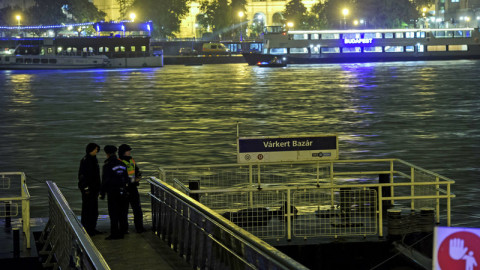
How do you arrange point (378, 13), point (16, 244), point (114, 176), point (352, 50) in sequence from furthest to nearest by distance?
point (378, 13) < point (352, 50) < point (114, 176) < point (16, 244)

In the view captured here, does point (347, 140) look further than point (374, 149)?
Yes

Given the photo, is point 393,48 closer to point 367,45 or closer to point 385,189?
point 367,45

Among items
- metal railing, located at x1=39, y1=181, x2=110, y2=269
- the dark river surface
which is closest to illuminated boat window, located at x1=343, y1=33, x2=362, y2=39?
the dark river surface

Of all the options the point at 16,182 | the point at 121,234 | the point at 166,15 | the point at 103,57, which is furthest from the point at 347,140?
the point at 166,15

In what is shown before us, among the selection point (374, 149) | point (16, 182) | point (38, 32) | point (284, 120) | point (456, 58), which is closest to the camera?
point (16, 182)

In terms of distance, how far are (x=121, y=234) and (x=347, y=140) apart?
23554mm

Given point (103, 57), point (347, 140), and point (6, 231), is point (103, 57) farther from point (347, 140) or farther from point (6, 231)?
point (6, 231)

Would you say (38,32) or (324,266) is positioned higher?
(38,32)

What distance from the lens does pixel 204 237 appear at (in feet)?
35.6

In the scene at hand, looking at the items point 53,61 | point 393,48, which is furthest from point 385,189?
point 393,48

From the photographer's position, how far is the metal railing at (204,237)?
8148mm

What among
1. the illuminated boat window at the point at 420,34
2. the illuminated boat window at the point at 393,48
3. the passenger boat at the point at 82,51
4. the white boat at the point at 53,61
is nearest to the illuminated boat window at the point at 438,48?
the illuminated boat window at the point at 420,34

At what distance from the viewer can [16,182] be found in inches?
976

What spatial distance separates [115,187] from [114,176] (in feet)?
0.62
